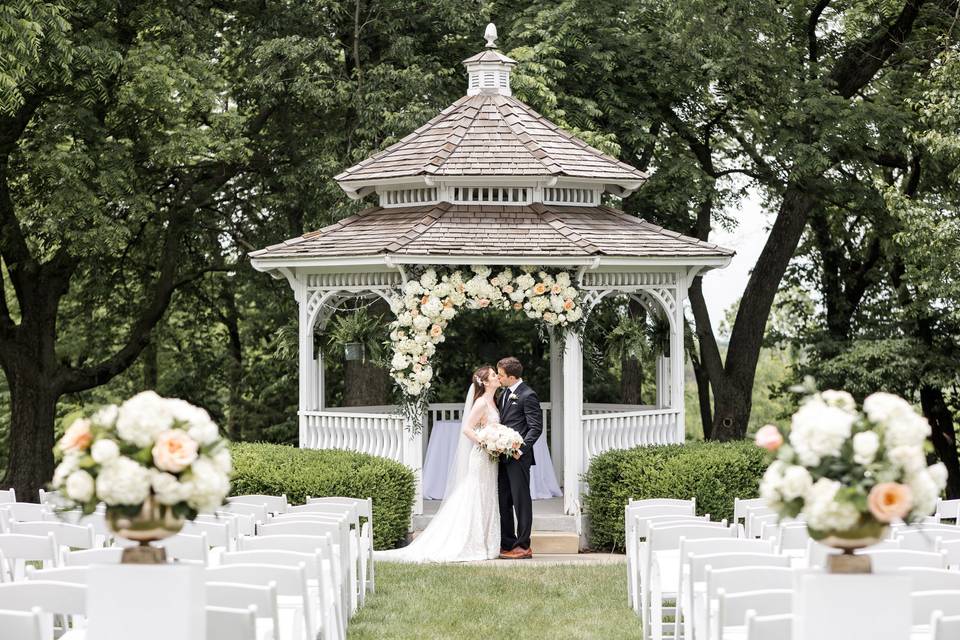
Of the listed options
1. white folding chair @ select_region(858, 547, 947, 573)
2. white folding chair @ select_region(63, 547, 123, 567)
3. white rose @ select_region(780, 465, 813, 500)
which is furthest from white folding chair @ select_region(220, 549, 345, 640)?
white folding chair @ select_region(858, 547, 947, 573)

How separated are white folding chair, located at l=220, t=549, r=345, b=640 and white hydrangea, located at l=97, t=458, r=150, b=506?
1620mm

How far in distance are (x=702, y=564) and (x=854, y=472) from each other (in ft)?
6.74

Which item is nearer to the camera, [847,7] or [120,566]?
[120,566]

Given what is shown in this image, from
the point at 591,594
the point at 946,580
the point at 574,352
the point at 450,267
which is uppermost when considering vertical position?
the point at 450,267

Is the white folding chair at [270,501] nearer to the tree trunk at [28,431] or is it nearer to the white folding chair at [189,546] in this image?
the white folding chair at [189,546]

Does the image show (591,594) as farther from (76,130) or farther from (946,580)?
(76,130)

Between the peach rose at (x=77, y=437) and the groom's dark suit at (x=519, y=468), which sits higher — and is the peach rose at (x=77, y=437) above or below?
above

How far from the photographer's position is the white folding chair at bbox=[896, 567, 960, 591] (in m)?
6.63

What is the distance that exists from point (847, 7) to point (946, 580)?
17.5 meters

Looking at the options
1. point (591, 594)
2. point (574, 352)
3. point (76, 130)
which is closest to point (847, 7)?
point (574, 352)

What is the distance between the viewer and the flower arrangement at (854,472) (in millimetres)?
5480

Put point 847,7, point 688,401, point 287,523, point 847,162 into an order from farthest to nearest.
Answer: point 688,401
point 847,7
point 847,162
point 287,523

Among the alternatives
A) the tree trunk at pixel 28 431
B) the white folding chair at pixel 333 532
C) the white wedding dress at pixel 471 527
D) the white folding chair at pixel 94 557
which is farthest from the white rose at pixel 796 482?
the tree trunk at pixel 28 431

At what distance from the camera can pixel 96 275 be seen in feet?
71.2
